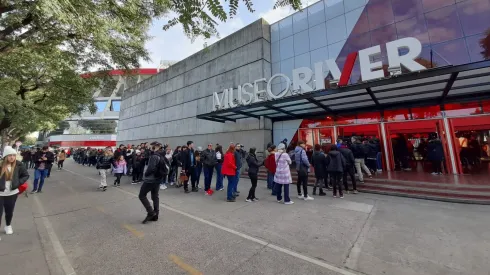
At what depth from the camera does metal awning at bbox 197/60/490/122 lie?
6414mm

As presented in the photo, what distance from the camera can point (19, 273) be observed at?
8.72 ft

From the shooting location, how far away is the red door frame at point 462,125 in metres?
8.18

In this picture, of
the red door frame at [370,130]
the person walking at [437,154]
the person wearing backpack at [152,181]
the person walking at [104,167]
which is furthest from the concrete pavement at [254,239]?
the red door frame at [370,130]

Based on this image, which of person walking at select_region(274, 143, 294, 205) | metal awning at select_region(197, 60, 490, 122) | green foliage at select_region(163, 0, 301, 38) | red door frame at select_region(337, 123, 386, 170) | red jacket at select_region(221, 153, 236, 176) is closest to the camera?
green foliage at select_region(163, 0, 301, 38)

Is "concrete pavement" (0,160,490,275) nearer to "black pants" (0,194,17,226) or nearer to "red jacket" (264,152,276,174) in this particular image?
"black pants" (0,194,17,226)

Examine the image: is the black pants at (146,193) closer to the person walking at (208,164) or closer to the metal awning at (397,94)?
the person walking at (208,164)

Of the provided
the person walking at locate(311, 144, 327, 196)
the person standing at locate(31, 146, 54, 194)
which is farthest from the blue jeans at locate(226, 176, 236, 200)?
Answer: the person standing at locate(31, 146, 54, 194)

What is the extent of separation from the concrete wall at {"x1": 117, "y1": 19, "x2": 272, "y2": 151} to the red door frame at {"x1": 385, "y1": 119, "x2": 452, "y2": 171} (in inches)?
258

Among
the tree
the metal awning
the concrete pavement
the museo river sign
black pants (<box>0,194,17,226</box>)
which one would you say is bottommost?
the concrete pavement

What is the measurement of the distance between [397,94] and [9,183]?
12.8m

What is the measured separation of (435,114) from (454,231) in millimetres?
7597

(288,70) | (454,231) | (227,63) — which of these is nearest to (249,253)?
(454,231)

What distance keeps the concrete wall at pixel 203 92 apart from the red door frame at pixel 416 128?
258 inches

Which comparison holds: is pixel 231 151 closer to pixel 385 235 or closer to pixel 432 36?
pixel 385 235
